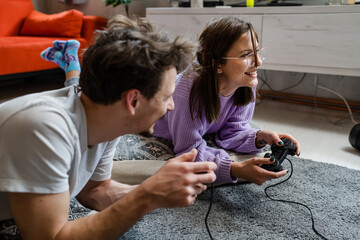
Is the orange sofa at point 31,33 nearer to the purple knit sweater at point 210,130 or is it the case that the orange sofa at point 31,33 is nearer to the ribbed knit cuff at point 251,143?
the purple knit sweater at point 210,130

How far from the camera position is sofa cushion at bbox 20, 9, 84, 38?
3150 mm

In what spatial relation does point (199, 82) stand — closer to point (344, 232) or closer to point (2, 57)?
point (344, 232)

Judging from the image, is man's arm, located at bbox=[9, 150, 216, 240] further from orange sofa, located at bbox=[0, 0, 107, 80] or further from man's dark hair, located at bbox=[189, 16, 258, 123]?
orange sofa, located at bbox=[0, 0, 107, 80]

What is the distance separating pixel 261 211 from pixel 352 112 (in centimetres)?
162

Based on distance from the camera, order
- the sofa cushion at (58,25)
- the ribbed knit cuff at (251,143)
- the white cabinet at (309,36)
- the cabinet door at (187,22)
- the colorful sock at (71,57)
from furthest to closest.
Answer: the sofa cushion at (58,25) → the cabinet door at (187,22) → the white cabinet at (309,36) → the colorful sock at (71,57) → the ribbed knit cuff at (251,143)

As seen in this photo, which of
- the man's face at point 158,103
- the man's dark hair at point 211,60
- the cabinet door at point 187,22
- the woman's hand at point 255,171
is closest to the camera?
the man's face at point 158,103

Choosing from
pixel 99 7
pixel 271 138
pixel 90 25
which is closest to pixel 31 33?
pixel 90 25

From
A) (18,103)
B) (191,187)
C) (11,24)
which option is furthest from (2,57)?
(191,187)

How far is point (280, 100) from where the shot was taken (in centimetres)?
278

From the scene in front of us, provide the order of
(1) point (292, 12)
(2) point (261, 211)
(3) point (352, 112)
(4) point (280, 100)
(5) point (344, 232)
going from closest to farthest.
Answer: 1. (5) point (344, 232)
2. (2) point (261, 211)
3. (1) point (292, 12)
4. (3) point (352, 112)
5. (4) point (280, 100)

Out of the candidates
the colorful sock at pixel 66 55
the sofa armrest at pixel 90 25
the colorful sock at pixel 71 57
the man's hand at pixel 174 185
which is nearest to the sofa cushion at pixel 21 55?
the sofa armrest at pixel 90 25

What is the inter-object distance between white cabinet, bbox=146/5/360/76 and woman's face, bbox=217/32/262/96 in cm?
95

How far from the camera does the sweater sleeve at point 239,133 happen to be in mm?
1529

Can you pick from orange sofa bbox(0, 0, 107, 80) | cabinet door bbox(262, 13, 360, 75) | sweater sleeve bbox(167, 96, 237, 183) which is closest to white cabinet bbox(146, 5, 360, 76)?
cabinet door bbox(262, 13, 360, 75)
